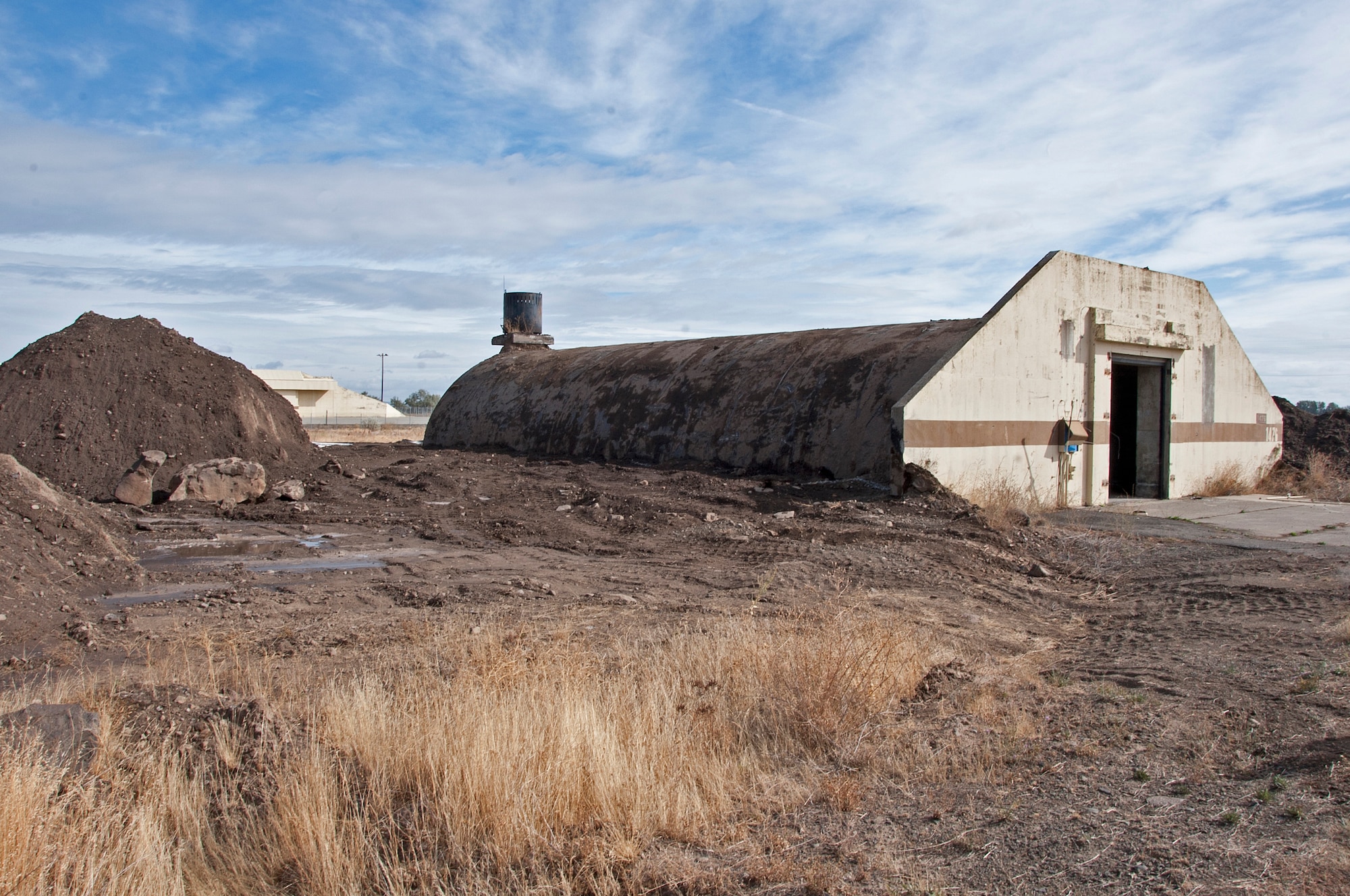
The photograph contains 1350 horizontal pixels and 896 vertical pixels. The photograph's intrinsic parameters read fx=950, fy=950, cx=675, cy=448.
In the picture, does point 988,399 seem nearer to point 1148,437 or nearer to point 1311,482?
point 1148,437

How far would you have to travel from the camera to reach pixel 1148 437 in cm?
1658

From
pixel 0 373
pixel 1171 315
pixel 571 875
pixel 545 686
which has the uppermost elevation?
pixel 1171 315

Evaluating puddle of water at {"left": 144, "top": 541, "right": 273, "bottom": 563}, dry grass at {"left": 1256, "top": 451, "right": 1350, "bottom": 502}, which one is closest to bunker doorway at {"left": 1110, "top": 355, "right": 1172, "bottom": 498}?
dry grass at {"left": 1256, "top": 451, "right": 1350, "bottom": 502}

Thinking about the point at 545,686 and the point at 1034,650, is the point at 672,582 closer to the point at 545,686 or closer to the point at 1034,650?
the point at 1034,650

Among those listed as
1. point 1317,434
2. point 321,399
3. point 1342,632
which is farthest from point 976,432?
point 321,399

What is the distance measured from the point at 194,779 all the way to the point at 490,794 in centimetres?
122

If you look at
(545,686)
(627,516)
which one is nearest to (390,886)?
(545,686)

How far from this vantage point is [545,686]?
454 cm

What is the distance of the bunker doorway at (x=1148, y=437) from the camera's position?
16312 mm

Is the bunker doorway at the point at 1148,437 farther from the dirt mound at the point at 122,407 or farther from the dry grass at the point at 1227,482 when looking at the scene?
the dirt mound at the point at 122,407

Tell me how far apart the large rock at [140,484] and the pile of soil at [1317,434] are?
72.3 ft

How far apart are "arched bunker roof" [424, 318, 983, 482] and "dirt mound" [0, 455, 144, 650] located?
9462 millimetres

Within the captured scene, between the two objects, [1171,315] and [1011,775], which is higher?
[1171,315]

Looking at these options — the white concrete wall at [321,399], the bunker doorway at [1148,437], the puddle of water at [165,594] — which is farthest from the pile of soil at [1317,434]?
the white concrete wall at [321,399]
